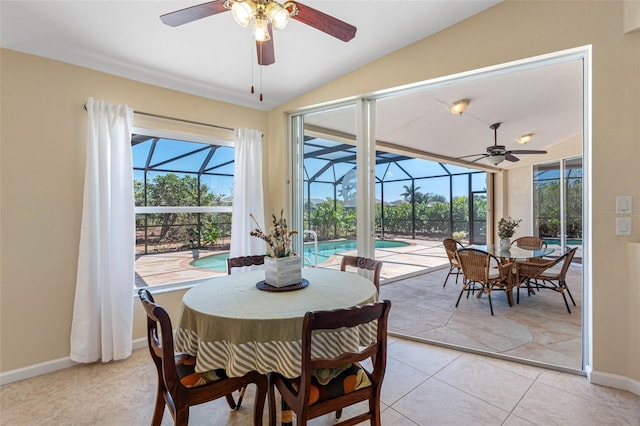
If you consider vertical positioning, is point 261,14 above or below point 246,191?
above

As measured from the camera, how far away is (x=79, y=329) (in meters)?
2.44

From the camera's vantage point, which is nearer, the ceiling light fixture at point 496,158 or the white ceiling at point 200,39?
the white ceiling at point 200,39

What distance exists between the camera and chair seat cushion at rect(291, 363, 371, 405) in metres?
1.35

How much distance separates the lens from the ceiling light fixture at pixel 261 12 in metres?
1.44

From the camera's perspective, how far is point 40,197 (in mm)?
2336

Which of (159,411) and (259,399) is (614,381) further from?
(159,411)

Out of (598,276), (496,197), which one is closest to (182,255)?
(598,276)

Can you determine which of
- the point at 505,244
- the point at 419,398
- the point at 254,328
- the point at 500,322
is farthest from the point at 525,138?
the point at 254,328

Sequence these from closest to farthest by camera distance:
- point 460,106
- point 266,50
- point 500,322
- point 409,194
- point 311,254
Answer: point 266,50, point 500,322, point 311,254, point 460,106, point 409,194

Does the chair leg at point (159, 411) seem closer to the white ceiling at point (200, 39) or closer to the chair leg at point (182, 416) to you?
the chair leg at point (182, 416)

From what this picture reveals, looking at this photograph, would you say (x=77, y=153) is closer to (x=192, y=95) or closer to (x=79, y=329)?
(x=192, y=95)

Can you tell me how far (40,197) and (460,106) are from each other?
441cm

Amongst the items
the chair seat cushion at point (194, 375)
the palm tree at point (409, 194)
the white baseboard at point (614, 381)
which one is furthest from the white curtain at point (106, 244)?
the palm tree at point (409, 194)

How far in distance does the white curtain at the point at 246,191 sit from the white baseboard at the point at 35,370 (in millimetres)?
1603
